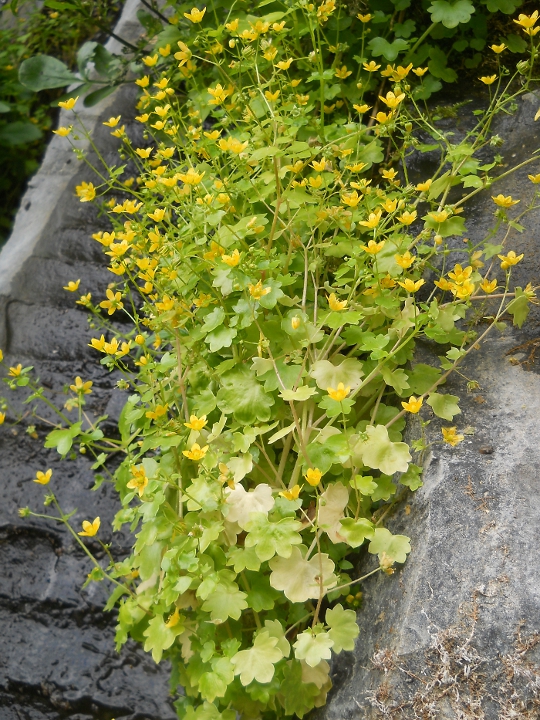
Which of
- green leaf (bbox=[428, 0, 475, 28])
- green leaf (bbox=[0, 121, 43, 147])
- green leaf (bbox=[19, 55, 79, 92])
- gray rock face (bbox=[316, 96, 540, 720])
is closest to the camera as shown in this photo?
gray rock face (bbox=[316, 96, 540, 720])

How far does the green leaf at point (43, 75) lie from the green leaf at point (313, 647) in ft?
8.74

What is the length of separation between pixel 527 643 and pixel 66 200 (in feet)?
9.29

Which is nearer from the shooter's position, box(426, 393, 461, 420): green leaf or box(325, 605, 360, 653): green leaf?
box(325, 605, 360, 653): green leaf

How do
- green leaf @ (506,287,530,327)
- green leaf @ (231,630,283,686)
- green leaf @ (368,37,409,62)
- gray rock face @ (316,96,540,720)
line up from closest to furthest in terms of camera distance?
gray rock face @ (316,96,540,720)
green leaf @ (231,630,283,686)
green leaf @ (506,287,530,327)
green leaf @ (368,37,409,62)

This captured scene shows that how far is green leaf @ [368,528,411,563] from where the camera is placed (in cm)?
142

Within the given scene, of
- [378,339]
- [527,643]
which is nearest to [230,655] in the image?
[527,643]

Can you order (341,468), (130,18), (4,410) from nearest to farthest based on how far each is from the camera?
(341,468)
(4,410)
(130,18)

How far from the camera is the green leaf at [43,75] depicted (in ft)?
9.58

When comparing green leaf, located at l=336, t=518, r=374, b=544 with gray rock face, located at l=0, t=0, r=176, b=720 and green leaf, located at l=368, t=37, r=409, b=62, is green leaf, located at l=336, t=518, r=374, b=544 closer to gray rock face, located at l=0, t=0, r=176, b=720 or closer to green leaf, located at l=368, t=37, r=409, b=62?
gray rock face, located at l=0, t=0, r=176, b=720

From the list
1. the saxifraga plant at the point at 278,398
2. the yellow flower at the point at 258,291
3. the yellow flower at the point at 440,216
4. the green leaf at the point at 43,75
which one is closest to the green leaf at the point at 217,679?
the saxifraga plant at the point at 278,398

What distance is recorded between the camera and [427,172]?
2182 millimetres

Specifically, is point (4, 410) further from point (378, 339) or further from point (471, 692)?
point (471, 692)

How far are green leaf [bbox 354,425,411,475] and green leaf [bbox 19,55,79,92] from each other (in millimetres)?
2389

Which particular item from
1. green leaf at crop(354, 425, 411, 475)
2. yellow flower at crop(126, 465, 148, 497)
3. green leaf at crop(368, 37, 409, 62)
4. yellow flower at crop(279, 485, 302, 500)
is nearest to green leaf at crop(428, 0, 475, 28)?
green leaf at crop(368, 37, 409, 62)
